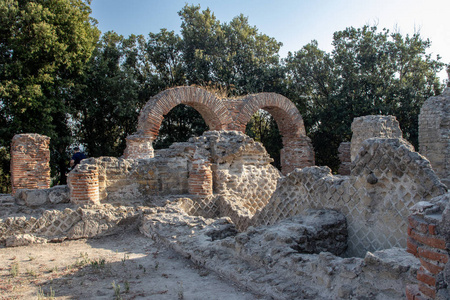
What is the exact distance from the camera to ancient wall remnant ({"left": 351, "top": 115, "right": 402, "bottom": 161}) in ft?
28.6

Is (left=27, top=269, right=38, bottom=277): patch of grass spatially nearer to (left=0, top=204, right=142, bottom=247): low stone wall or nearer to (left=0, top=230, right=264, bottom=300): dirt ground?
(left=0, top=230, right=264, bottom=300): dirt ground

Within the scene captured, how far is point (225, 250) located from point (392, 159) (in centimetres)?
193

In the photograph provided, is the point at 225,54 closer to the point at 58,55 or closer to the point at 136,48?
the point at 136,48

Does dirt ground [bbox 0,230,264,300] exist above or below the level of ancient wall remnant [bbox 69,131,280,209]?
below

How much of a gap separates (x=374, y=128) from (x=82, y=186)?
661 centimetres

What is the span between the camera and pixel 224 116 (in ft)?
39.1

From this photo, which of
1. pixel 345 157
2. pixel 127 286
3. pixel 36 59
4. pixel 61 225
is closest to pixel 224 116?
pixel 345 157

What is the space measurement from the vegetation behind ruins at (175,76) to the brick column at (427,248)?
1166 centimetres

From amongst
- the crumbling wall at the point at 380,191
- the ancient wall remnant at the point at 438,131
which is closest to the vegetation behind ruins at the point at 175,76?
the ancient wall remnant at the point at 438,131

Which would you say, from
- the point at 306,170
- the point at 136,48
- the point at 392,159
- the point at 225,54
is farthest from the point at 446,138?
the point at 136,48

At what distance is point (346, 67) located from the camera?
49.3 ft

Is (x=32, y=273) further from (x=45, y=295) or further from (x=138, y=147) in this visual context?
(x=138, y=147)

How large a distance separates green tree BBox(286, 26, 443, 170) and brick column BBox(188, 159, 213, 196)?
9136mm

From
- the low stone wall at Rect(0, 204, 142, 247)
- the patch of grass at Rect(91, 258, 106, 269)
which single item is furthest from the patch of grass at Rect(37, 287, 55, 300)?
the low stone wall at Rect(0, 204, 142, 247)
